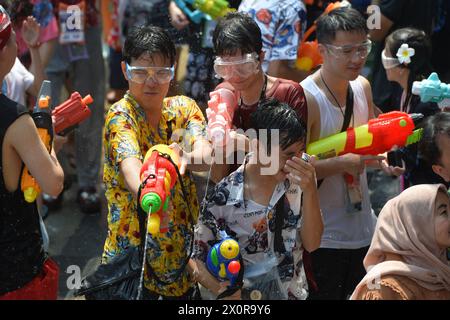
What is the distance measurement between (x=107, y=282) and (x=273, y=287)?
2.34ft

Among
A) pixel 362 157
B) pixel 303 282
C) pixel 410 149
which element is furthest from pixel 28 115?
pixel 410 149

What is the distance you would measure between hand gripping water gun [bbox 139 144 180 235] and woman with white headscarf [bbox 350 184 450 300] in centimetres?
89

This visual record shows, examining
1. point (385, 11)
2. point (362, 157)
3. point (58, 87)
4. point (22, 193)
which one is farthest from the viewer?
point (58, 87)

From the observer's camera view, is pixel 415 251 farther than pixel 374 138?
No

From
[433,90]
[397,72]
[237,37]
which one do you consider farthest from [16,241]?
[397,72]

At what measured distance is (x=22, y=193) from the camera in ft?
11.8

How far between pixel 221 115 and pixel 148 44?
Result: 47cm

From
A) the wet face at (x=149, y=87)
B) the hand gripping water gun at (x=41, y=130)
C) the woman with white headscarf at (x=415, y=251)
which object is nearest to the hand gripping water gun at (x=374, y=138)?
the woman with white headscarf at (x=415, y=251)

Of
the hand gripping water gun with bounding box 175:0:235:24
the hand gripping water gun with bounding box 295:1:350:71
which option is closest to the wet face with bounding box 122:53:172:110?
the hand gripping water gun with bounding box 295:1:350:71

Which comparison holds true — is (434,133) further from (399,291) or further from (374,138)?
(399,291)

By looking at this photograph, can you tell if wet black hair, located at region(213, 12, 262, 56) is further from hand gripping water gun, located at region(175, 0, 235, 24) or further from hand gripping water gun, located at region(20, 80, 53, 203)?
hand gripping water gun, located at region(175, 0, 235, 24)

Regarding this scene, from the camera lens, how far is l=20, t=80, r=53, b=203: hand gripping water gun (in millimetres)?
3553

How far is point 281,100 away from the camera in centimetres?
413
